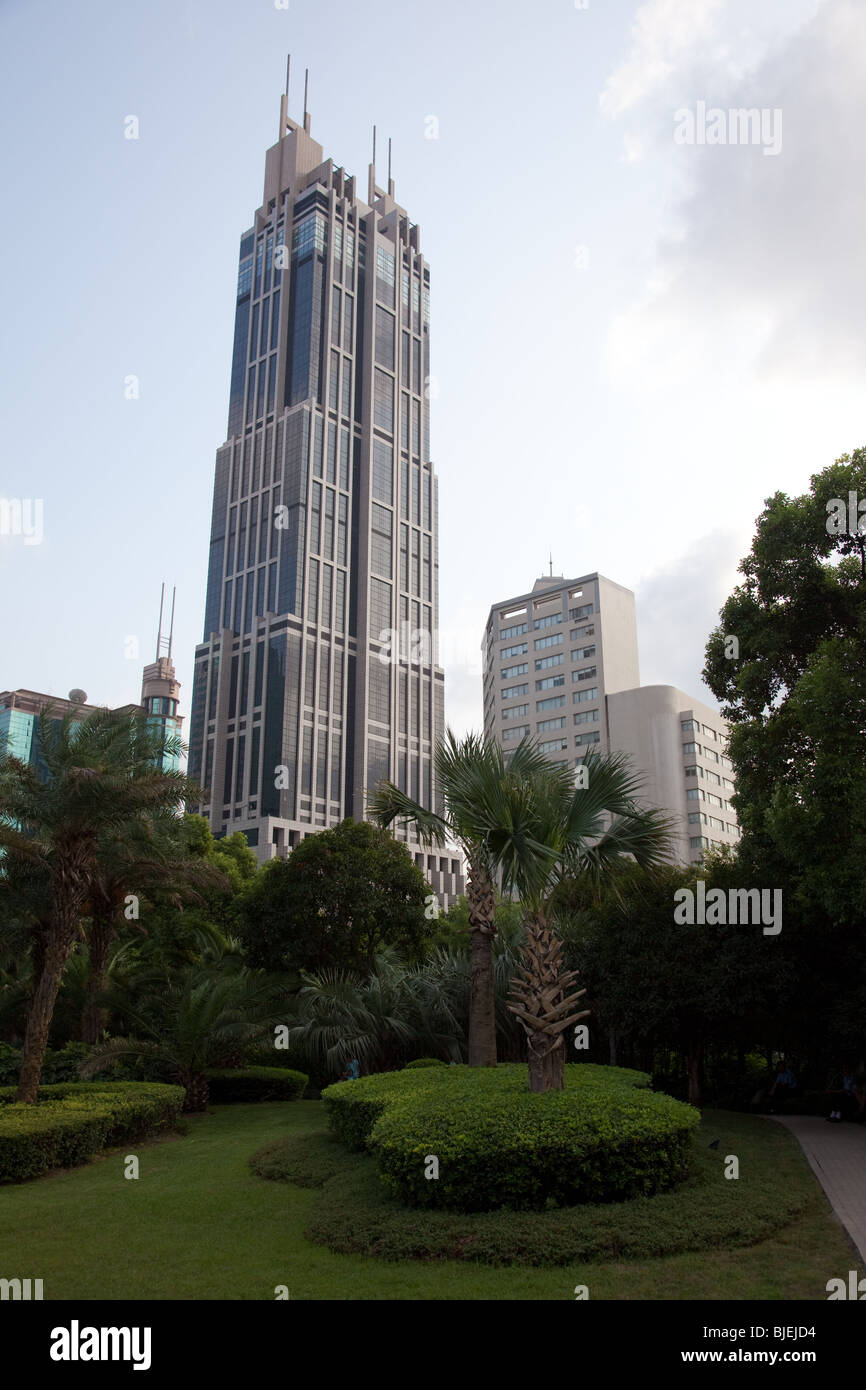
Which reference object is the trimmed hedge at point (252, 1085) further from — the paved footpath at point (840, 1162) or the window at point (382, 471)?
the window at point (382, 471)

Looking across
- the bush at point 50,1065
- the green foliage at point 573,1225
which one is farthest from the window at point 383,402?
the green foliage at point 573,1225

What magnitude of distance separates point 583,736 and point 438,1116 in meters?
80.8

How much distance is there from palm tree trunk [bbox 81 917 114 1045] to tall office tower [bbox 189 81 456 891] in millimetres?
93695

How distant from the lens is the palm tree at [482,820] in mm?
13234

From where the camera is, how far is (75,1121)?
13914 millimetres

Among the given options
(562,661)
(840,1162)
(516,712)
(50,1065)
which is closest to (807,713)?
(840,1162)

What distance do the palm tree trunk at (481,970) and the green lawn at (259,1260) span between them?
4.75 m

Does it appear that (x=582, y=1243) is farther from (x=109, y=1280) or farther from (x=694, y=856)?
(x=694, y=856)

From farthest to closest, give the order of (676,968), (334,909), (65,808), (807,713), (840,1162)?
(334,909) < (676,968) < (65,808) < (807,713) < (840,1162)

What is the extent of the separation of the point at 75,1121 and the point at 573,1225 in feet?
28.1

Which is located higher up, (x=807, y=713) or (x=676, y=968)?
(x=807, y=713)

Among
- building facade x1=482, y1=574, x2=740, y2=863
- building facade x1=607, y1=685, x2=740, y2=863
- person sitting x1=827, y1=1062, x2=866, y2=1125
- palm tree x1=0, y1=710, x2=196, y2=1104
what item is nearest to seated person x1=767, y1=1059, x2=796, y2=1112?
person sitting x1=827, y1=1062, x2=866, y2=1125

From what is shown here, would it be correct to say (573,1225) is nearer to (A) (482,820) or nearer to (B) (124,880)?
(A) (482,820)
